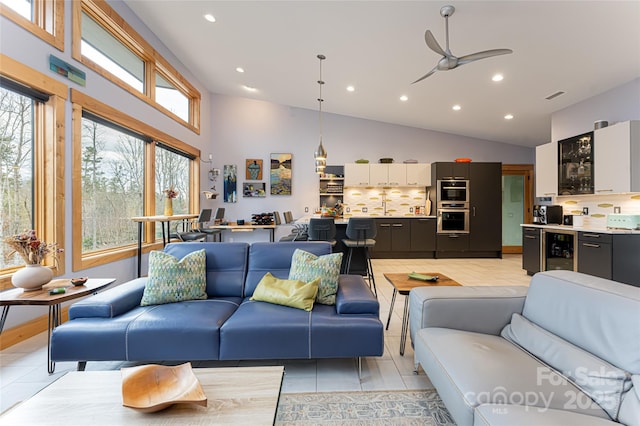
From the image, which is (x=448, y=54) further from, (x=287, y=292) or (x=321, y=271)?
(x=287, y=292)

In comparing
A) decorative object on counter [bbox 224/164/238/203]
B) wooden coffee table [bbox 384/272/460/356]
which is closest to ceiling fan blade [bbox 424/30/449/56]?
wooden coffee table [bbox 384/272/460/356]

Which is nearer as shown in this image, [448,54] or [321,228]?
[448,54]

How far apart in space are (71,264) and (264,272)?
230 centimetres

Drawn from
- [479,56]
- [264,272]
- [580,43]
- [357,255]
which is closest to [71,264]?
[264,272]

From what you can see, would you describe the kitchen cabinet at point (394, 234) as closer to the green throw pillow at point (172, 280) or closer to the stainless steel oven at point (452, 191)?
the stainless steel oven at point (452, 191)

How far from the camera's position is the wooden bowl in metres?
1.12

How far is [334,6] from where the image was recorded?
3.23 meters

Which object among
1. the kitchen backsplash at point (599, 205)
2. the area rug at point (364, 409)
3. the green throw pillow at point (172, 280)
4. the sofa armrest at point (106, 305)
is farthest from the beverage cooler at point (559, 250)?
the sofa armrest at point (106, 305)

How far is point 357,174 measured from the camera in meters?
6.82

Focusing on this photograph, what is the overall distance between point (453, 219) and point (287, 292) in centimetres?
563

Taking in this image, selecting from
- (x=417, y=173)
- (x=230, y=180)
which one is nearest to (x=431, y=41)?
(x=417, y=173)

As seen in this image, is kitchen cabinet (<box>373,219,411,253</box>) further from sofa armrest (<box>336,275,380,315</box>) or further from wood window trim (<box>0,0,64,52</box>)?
wood window trim (<box>0,0,64,52</box>)

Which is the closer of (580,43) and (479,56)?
(479,56)

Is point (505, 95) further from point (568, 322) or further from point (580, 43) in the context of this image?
point (568, 322)
